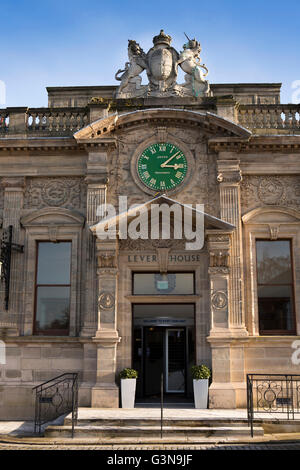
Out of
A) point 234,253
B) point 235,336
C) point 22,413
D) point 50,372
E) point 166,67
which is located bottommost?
point 22,413

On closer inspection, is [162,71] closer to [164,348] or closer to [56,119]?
[56,119]

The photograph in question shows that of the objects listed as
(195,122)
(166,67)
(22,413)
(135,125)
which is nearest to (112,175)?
(135,125)

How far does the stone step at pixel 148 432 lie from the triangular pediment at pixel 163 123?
7.73 metres

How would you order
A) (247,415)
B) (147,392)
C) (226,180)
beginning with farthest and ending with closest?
(147,392) < (226,180) < (247,415)

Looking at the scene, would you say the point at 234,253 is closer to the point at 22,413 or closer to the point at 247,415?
the point at 247,415

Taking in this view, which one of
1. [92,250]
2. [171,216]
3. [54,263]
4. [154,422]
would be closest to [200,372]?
[154,422]

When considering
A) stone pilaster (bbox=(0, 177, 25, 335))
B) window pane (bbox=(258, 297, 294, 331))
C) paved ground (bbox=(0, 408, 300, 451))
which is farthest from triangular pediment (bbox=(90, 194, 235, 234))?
paved ground (bbox=(0, 408, 300, 451))

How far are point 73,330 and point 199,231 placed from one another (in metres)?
4.34

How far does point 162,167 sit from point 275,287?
15.0 ft

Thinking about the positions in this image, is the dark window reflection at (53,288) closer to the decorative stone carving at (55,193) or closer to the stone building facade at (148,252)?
the stone building facade at (148,252)

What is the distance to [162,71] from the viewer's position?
52.8ft

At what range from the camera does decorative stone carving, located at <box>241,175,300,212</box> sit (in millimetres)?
15000

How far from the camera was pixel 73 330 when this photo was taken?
47.6ft

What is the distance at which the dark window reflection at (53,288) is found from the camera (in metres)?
14.9
